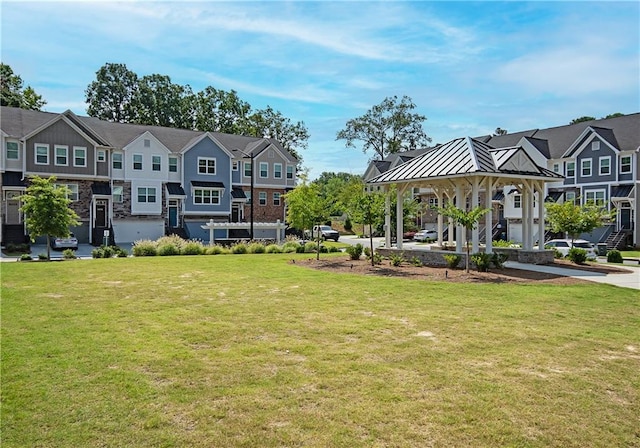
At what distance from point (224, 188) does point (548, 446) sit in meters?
38.6

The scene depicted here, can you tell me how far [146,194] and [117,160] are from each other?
Answer: 10.8 ft

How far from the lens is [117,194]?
3650cm

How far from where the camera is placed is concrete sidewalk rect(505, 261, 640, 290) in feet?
48.3

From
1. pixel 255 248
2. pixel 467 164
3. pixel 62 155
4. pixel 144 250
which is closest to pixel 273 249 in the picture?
pixel 255 248

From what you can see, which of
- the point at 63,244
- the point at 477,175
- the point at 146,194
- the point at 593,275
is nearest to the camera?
the point at 593,275

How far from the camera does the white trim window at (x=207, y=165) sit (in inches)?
1599

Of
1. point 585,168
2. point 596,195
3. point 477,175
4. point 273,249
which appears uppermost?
point 585,168

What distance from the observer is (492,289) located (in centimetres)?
1304

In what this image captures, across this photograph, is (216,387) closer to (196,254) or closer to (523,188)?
(523,188)

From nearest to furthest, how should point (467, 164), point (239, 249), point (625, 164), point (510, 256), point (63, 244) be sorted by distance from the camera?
point (467, 164) < point (510, 256) < point (239, 249) < point (63, 244) < point (625, 164)

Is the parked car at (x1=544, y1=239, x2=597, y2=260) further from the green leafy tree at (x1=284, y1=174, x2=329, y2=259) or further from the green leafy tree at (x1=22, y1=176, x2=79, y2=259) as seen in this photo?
the green leafy tree at (x1=22, y1=176, x2=79, y2=259)

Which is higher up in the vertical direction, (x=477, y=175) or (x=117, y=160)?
(x=117, y=160)

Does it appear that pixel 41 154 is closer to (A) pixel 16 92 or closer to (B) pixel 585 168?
(A) pixel 16 92

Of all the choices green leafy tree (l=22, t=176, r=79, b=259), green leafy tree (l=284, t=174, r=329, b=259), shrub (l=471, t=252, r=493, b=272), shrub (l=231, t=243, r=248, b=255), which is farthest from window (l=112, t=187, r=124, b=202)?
shrub (l=471, t=252, r=493, b=272)
